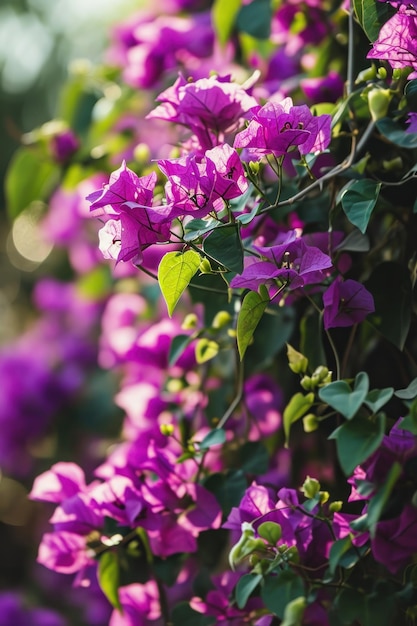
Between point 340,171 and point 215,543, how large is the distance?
1.29 feet

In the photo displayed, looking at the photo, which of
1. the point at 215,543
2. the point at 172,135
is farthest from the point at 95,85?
the point at 215,543

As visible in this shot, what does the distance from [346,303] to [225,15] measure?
55 cm

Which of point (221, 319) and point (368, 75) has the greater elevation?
point (368, 75)

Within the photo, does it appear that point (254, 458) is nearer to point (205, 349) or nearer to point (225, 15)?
point (205, 349)

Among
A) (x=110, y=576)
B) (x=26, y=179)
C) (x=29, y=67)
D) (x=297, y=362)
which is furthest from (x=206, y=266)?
(x=29, y=67)

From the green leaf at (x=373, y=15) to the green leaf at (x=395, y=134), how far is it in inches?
2.8

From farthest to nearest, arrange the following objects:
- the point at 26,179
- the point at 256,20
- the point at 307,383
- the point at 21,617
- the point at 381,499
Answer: the point at 21,617
the point at 26,179
the point at 256,20
the point at 307,383
the point at 381,499

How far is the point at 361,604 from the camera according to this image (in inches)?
25.5

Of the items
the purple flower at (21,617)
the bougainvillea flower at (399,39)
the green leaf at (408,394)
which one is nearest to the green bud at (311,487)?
the green leaf at (408,394)

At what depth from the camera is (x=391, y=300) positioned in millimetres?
727

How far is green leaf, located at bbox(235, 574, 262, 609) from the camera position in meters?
0.63

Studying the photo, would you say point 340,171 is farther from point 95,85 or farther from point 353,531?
point 95,85

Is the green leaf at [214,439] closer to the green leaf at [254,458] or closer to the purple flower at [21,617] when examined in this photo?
the green leaf at [254,458]

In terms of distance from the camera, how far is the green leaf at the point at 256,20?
3.30 feet
